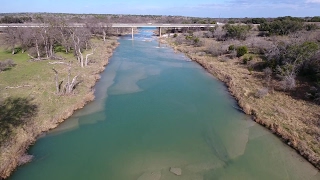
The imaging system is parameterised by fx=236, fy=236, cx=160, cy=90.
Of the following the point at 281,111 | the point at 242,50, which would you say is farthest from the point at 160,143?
the point at 242,50

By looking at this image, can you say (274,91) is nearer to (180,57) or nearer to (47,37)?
(180,57)

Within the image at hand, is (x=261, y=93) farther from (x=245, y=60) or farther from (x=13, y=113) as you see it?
(x=13, y=113)

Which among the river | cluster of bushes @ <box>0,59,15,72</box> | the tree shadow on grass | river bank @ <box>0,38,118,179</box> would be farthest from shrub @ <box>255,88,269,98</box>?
cluster of bushes @ <box>0,59,15,72</box>

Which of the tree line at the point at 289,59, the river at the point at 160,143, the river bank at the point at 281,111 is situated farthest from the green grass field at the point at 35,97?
the tree line at the point at 289,59

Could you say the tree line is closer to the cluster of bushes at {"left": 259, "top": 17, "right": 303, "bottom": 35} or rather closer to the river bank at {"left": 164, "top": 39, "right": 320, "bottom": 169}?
the river bank at {"left": 164, "top": 39, "right": 320, "bottom": 169}

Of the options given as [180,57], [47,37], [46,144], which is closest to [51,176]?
[46,144]

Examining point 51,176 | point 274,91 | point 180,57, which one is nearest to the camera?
point 51,176
